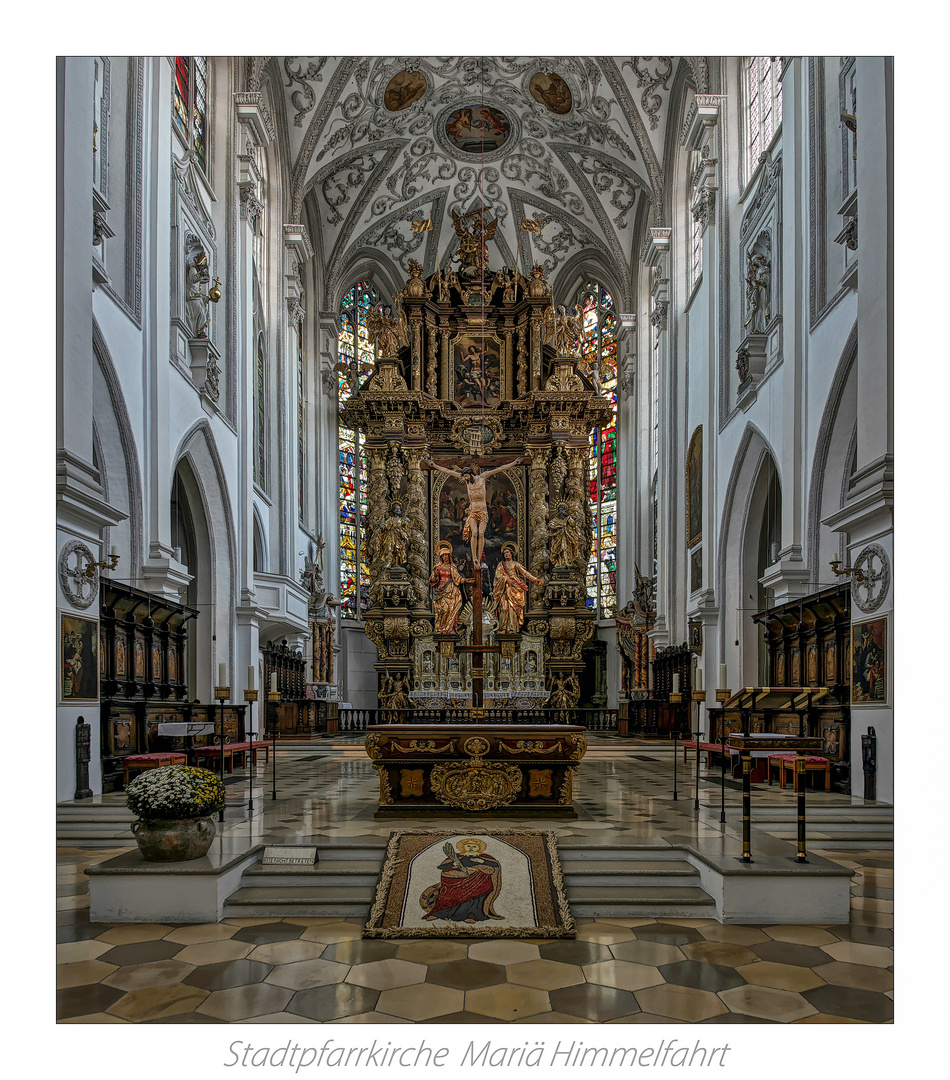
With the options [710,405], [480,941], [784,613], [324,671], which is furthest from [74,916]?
[324,671]

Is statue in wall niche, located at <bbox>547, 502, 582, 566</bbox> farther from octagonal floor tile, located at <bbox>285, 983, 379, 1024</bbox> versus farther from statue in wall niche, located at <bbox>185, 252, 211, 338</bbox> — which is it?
octagonal floor tile, located at <bbox>285, 983, 379, 1024</bbox>

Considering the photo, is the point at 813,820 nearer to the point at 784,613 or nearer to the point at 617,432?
the point at 784,613

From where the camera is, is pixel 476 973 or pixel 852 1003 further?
pixel 476 973

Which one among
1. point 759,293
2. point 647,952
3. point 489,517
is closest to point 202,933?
point 647,952

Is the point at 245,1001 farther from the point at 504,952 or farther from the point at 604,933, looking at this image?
the point at 604,933

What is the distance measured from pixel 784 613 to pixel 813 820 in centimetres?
464

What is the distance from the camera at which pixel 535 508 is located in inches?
897

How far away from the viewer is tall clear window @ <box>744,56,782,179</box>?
14.4 meters

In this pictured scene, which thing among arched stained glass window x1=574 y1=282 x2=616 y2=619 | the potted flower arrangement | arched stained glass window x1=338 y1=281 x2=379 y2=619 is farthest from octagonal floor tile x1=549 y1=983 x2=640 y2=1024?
arched stained glass window x1=338 y1=281 x2=379 y2=619

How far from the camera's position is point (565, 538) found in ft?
72.4

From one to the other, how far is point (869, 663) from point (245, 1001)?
6.50 metres

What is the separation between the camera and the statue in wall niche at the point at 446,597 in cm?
2145

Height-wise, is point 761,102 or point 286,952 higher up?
point 761,102

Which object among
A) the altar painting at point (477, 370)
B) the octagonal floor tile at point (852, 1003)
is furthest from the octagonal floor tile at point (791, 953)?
the altar painting at point (477, 370)
